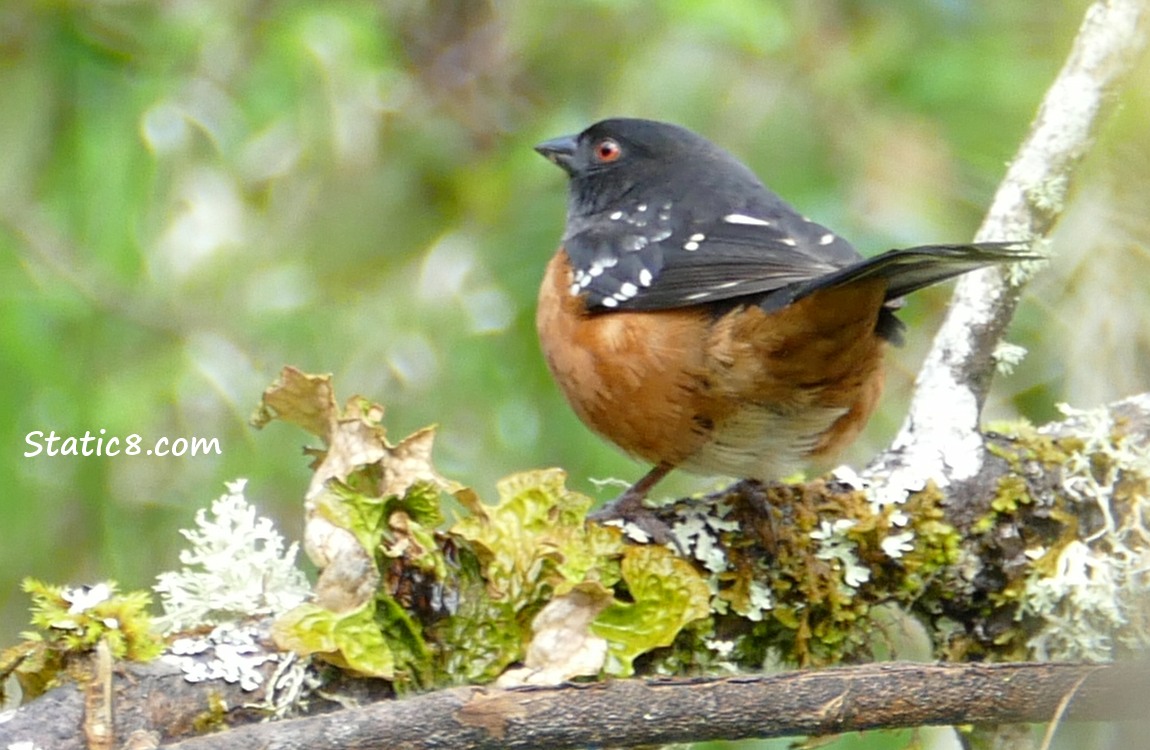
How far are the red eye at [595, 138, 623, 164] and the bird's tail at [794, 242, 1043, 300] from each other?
128 cm

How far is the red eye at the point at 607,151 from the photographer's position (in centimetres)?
354

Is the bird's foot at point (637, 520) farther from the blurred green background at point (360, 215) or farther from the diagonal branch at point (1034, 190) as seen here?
the blurred green background at point (360, 215)

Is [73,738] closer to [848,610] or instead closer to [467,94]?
[848,610]

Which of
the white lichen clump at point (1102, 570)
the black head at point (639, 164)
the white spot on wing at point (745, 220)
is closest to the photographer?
the white lichen clump at point (1102, 570)

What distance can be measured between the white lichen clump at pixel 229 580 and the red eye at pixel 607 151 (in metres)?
1.77

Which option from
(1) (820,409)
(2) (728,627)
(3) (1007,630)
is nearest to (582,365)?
(1) (820,409)

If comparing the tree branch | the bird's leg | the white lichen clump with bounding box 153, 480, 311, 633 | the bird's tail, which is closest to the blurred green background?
the bird's leg

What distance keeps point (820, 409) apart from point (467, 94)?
2.71m

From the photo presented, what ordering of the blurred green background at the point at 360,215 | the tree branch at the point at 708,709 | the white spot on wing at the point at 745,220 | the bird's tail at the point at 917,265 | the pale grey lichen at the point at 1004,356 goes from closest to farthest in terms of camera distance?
1. the tree branch at the point at 708,709
2. the bird's tail at the point at 917,265
3. the pale grey lichen at the point at 1004,356
4. the white spot on wing at the point at 745,220
5. the blurred green background at the point at 360,215

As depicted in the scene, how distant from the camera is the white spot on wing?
2.86 m

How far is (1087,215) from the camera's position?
3.25 meters

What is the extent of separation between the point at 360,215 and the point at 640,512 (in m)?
2.08

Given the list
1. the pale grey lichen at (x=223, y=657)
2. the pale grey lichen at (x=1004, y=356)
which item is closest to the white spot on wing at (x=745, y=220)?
the pale grey lichen at (x=1004, y=356)

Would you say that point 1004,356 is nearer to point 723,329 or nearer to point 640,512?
point 723,329
